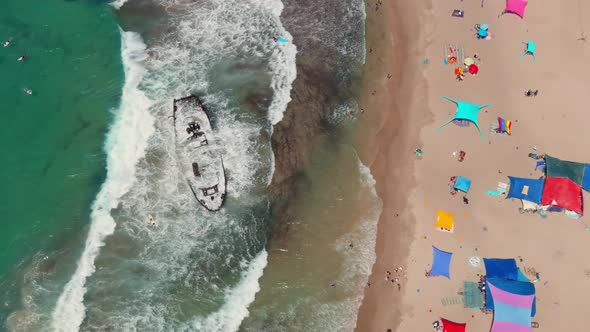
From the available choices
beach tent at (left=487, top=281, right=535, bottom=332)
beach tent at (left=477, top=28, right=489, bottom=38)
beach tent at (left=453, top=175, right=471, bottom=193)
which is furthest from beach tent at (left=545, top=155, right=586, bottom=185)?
beach tent at (left=477, top=28, right=489, bottom=38)

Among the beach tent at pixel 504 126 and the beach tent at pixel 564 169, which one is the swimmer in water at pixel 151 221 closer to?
the beach tent at pixel 504 126

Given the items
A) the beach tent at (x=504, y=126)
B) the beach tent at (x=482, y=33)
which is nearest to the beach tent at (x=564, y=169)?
the beach tent at (x=504, y=126)

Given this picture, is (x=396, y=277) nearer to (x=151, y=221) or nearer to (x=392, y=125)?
(x=392, y=125)

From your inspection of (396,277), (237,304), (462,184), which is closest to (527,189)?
(462,184)

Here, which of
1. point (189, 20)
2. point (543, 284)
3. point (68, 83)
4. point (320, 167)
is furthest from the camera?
point (189, 20)

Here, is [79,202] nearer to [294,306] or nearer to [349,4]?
[294,306]

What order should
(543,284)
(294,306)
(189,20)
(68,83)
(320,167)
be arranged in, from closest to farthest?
(294,306)
(543,284)
(320,167)
(68,83)
(189,20)

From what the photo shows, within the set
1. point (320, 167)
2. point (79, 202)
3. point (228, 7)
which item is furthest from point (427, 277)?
point (228, 7)
